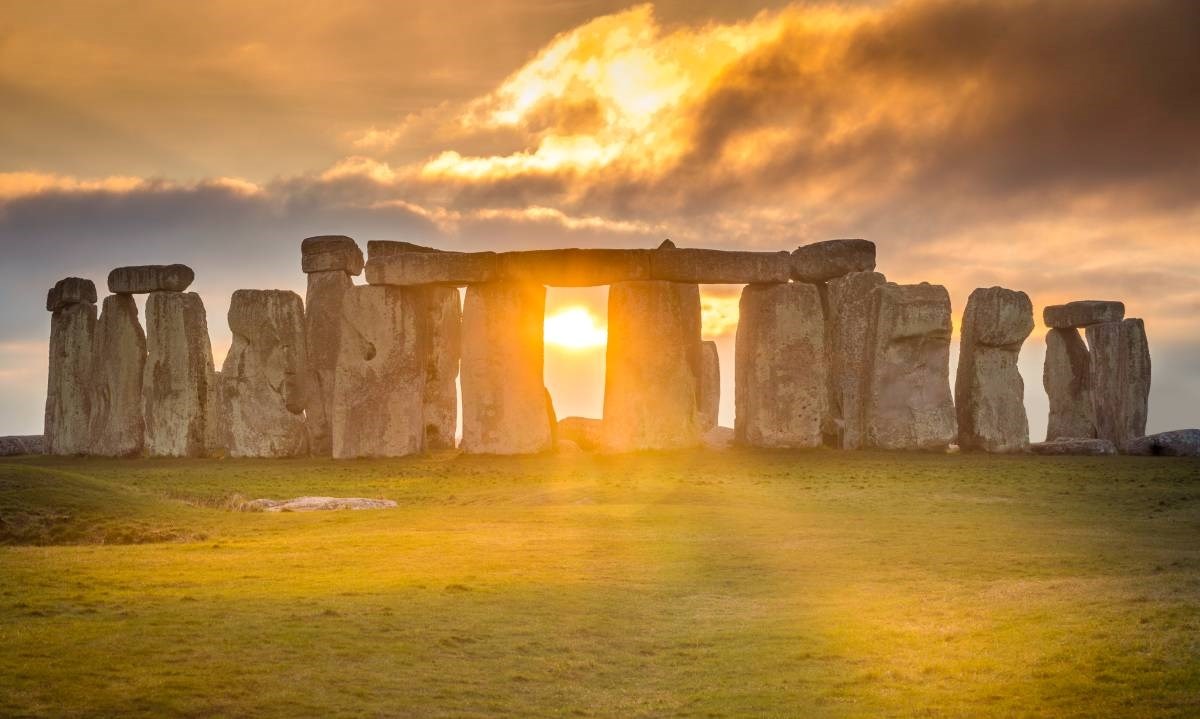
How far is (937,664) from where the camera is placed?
9.63 meters

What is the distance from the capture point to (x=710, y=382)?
135 feet

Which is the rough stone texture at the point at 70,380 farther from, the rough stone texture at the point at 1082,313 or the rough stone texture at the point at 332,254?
the rough stone texture at the point at 1082,313

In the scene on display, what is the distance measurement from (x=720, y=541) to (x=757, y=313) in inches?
568

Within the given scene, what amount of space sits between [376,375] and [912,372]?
1232cm

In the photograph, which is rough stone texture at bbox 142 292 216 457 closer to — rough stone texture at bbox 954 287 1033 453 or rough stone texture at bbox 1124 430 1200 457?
rough stone texture at bbox 954 287 1033 453

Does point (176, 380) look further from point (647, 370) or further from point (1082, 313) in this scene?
point (1082, 313)

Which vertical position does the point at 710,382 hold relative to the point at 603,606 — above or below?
above

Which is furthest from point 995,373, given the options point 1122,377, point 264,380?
point 264,380

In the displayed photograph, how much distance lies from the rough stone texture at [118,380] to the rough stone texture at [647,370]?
43.6 feet

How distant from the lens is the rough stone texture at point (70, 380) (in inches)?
1415

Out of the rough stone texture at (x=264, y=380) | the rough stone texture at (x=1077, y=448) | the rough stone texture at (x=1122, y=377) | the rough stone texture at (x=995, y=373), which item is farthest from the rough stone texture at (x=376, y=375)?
the rough stone texture at (x=1122, y=377)

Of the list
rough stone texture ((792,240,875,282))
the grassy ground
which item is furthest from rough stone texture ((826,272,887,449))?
the grassy ground

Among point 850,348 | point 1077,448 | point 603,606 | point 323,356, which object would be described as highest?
point 850,348

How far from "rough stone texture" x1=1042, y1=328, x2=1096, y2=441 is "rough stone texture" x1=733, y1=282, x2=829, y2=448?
1047 centimetres
